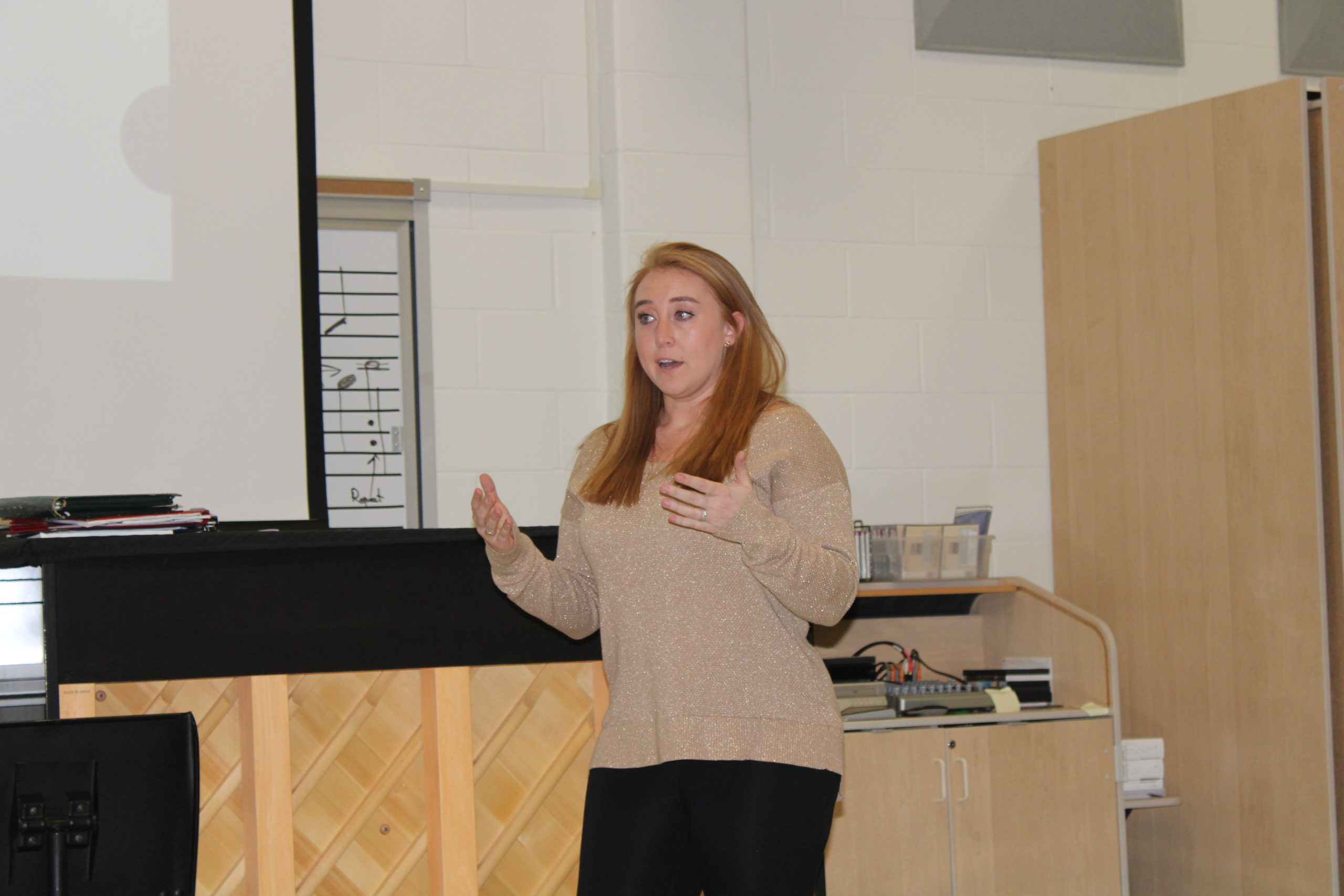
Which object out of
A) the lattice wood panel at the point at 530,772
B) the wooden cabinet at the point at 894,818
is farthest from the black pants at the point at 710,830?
the wooden cabinet at the point at 894,818

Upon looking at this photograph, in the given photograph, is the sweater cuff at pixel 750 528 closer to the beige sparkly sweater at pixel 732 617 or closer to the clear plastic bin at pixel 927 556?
the beige sparkly sweater at pixel 732 617

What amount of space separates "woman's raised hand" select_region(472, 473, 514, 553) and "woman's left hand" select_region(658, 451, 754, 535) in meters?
0.37

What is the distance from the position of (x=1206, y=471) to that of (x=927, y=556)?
27.9 inches

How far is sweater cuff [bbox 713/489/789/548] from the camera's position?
157 cm

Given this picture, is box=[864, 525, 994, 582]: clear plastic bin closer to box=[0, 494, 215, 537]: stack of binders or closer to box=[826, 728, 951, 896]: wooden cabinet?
box=[826, 728, 951, 896]: wooden cabinet

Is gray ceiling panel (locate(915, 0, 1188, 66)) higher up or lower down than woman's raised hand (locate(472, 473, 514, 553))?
higher up

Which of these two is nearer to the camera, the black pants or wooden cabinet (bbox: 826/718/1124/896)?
the black pants

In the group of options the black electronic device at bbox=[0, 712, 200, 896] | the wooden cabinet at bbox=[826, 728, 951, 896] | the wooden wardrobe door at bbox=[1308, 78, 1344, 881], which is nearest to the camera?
the black electronic device at bbox=[0, 712, 200, 896]

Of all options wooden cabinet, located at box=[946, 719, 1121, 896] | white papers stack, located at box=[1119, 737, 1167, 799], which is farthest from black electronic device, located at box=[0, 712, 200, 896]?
white papers stack, located at box=[1119, 737, 1167, 799]

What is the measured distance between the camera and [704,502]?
5.16ft

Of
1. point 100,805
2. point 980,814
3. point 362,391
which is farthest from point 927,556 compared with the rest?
point 100,805

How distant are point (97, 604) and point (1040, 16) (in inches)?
116

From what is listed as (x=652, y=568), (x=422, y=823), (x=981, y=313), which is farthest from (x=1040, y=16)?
(x=422, y=823)

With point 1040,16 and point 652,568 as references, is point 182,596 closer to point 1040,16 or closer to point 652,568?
point 652,568
